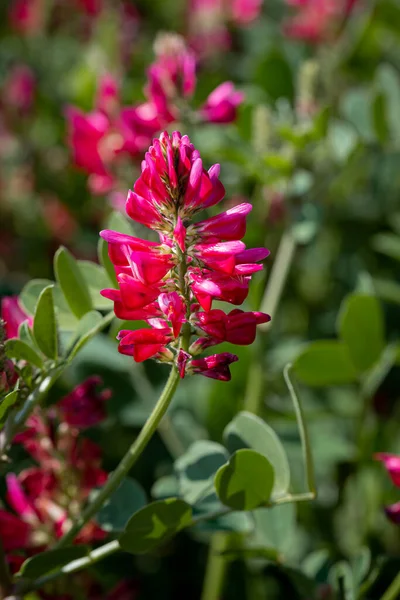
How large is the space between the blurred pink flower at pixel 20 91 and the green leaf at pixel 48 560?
1539mm

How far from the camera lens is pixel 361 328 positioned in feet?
4.43

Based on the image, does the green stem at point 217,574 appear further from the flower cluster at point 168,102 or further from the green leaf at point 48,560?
the flower cluster at point 168,102

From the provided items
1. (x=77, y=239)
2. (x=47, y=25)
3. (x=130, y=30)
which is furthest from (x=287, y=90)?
(x=47, y=25)

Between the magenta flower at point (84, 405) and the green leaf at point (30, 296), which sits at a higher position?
the green leaf at point (30, 296)

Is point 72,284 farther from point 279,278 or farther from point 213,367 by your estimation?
point 279,278

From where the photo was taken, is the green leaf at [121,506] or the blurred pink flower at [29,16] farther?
the blurred pink flower at [29,16]

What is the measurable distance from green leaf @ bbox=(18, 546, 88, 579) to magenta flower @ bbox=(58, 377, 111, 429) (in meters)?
0.19

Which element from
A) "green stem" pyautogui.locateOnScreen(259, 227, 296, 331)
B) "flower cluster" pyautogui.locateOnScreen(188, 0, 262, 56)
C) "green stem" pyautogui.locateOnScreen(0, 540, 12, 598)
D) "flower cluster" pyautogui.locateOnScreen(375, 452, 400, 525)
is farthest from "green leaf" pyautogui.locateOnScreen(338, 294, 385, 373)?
"flower cluster" pyautogui.locateOnScreen(188, 0, 262, 56)

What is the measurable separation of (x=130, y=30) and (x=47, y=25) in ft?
0.99

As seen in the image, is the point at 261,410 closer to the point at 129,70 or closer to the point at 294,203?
the point at 294,203

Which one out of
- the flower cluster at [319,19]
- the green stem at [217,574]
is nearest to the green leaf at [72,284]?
the green stem at [217,574]

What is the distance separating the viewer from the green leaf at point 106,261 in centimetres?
107

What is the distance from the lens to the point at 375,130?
1.67m

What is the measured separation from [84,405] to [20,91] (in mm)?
1374
